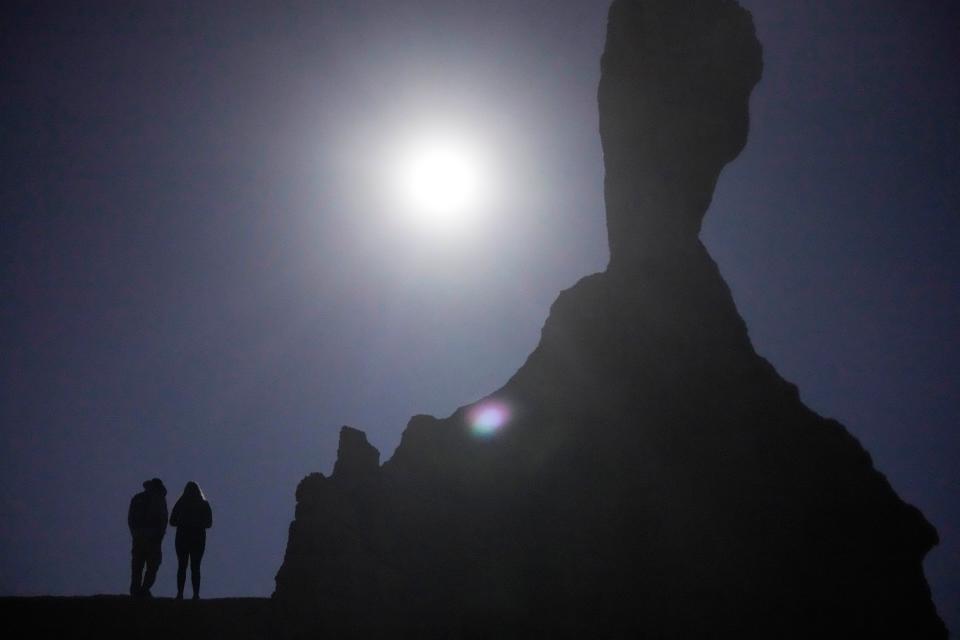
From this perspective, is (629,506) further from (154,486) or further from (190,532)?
(154,486)

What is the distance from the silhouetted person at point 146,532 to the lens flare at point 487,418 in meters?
8.09

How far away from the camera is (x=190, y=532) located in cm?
1591

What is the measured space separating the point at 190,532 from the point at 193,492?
37.1 inches

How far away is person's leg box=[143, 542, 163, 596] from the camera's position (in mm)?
16156

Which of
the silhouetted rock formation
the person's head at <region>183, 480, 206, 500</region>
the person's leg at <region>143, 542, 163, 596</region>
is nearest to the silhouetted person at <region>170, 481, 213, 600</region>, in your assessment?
the person's head at <region>183, 480, 206, 500</region>

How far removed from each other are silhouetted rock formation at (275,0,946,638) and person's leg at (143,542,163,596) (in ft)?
12.3

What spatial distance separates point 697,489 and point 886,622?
4.46 meters

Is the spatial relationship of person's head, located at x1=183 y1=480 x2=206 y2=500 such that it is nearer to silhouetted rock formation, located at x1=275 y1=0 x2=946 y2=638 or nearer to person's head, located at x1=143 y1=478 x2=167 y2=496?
person's head, located at x1=143 y1=478 x2=167 y2=496

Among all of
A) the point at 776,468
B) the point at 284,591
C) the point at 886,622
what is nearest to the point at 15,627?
the point at 284,591

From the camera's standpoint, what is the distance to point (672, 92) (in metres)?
21.0

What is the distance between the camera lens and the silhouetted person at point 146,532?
16047 millimetres

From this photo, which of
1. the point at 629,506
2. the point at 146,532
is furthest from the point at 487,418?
the point at 146,532

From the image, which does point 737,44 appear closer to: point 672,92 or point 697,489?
point 672,92

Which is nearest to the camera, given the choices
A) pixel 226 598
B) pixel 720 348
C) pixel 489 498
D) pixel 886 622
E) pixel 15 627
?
pixel 15 627
